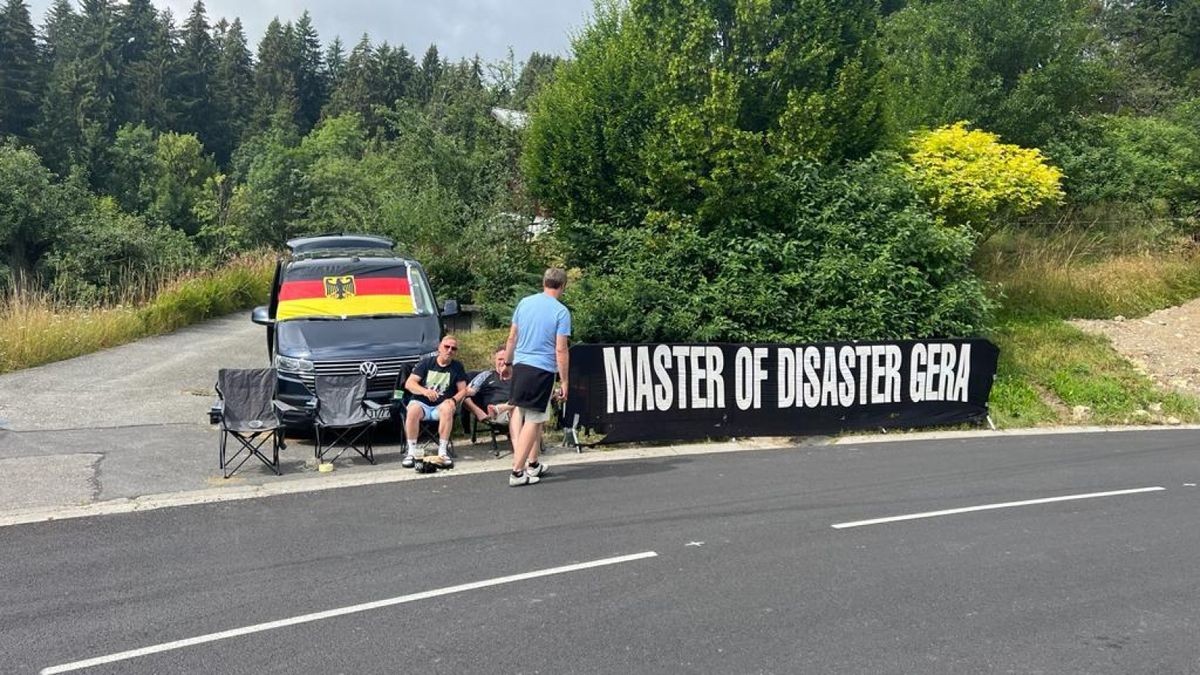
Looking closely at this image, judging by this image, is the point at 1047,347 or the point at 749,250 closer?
the point at 749,250

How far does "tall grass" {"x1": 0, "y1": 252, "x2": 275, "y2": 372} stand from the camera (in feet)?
47.5

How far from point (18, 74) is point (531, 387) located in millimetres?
82748

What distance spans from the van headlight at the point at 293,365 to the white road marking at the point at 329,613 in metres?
5.86

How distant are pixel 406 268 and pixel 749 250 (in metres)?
5.56

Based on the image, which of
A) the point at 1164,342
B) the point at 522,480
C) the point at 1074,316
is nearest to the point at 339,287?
the point at 522,480

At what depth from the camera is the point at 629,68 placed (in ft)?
50.0

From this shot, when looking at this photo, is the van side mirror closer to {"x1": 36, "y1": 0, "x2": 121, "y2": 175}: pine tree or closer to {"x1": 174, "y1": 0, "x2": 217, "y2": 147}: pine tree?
{"x1": 36, "y1": 0, "x2": 121, "y2": 175}: pine tree

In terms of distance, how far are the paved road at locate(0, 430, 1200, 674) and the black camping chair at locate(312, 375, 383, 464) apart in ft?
4.14

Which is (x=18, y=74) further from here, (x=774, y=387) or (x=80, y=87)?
(x=774, y=387)

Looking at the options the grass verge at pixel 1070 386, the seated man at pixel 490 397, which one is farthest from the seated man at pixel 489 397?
the grass verge at pixel 1070 386

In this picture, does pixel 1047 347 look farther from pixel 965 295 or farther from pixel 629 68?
pixel 629 68

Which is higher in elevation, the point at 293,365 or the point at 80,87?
the point at 80,87

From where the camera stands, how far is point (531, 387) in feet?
26.5

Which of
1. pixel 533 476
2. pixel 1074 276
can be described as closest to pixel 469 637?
pixel 533 476
